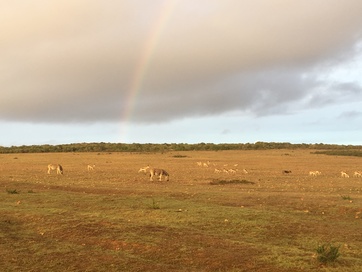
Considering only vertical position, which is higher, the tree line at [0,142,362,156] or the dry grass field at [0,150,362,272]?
the tree line at [0,142,362,156]

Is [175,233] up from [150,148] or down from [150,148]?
down

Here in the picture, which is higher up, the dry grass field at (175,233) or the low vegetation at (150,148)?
the low vegetation at (150,148)

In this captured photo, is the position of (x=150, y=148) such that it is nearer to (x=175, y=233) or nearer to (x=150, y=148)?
(x=150, y=148)

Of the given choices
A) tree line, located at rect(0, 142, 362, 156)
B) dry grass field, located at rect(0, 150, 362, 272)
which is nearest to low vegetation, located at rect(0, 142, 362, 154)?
tree line, located at rect(0, 142, 362, 156)

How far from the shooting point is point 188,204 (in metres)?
21.3

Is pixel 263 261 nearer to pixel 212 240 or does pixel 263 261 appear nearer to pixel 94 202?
pixel 212 240

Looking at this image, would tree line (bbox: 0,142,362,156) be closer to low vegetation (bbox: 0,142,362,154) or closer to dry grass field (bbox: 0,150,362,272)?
low vegetation (bbox: 0,142,362,154)

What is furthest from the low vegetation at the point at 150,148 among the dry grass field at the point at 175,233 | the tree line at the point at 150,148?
the dry grass field at the point at 175,233

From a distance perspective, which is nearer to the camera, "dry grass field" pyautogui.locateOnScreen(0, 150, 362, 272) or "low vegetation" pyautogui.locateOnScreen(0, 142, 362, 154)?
"dry grass field" pyautogui.locateOnScreen(0, 150, 362, 272)

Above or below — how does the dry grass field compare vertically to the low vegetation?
below

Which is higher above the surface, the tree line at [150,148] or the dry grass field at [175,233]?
the tree line at [150,148]

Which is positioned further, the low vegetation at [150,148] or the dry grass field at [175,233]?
the low vegetation at [150,148]

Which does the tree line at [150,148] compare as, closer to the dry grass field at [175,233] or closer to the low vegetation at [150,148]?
the low vegetation at [150,148]

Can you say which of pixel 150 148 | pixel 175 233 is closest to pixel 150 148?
pixel 150 148
